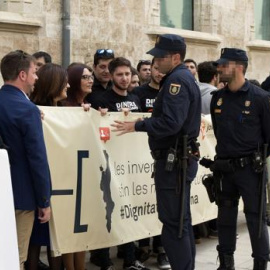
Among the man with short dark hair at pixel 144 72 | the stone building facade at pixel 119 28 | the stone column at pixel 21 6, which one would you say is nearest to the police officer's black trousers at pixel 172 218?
the man with short dark hair at pixel 144 72

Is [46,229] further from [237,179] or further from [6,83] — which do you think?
[237,179]

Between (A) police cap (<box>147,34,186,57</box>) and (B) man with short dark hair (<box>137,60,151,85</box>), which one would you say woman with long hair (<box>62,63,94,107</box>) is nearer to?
(A) police cap (<box>147,34,186,57</box>)

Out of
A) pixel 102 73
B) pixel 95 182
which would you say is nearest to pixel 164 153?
pixel 95 182

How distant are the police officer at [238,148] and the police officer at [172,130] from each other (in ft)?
1.62

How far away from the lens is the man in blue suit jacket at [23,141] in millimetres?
4414

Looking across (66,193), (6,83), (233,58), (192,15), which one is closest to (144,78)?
(233,58)

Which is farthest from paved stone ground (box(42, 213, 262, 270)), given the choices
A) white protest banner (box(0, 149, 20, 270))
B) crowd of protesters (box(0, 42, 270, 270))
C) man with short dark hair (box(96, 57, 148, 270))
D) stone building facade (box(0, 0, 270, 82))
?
stone building facade (box(0, 0, 270, 82))

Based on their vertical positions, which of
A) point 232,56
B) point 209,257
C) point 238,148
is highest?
point 232,56

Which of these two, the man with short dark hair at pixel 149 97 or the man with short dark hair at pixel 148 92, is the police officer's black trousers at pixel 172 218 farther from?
the man with short dark hair at pixel 148 92

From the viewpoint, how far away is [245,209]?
5762 mm

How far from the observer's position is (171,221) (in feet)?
17.1

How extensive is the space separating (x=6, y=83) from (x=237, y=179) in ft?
7.14

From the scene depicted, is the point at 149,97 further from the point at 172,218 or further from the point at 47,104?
the point at 172,218

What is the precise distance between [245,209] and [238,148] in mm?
518
